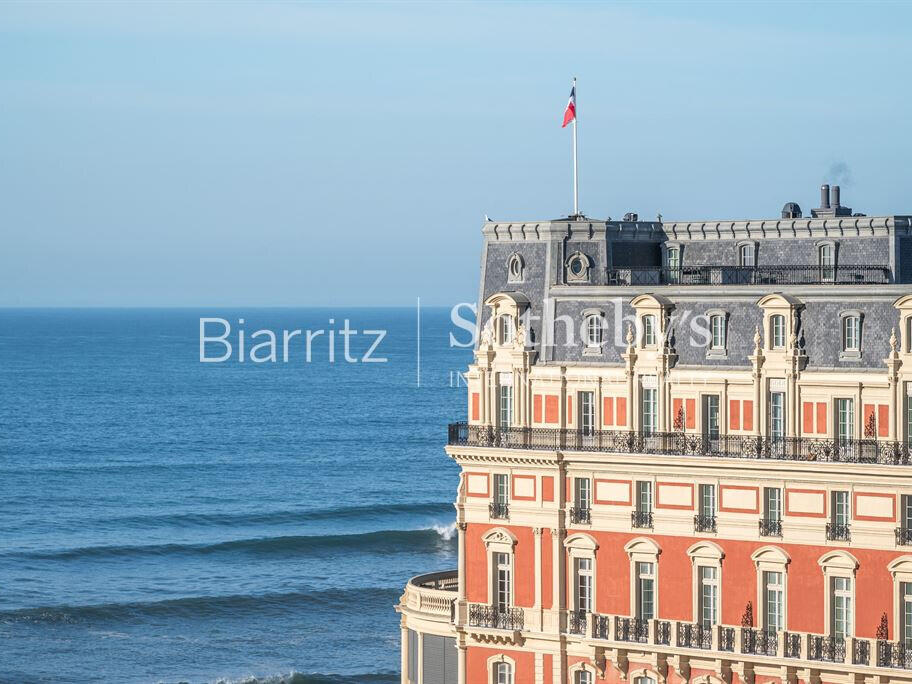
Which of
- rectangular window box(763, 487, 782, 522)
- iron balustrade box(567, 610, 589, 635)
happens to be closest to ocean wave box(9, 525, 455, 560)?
iron balustrade box(567, 610, 589, 635)

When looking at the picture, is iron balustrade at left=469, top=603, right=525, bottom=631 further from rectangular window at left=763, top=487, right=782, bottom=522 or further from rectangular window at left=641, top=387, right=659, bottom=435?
rectangular window at left=763, top=487, right=782, bottom=522

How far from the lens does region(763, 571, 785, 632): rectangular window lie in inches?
3051

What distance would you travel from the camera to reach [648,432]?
3199 inches

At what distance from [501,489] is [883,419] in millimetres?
16638

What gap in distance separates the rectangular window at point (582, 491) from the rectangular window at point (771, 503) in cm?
776

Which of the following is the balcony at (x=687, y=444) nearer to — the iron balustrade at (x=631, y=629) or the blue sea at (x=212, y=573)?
the iron balustrade at (x=631, y=629)

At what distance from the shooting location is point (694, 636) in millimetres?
79000

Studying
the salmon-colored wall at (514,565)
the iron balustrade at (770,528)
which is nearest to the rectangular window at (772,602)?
the iron balustrade at (770,528)

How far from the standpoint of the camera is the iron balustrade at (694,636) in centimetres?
7881

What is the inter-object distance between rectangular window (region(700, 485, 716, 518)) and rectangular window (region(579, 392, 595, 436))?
219 inches

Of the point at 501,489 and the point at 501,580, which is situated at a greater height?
the point at 501,489

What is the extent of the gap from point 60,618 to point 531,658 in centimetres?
5781

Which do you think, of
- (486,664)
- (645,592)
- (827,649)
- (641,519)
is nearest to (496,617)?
(486,664)

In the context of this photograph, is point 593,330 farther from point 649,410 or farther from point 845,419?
point 845,419
